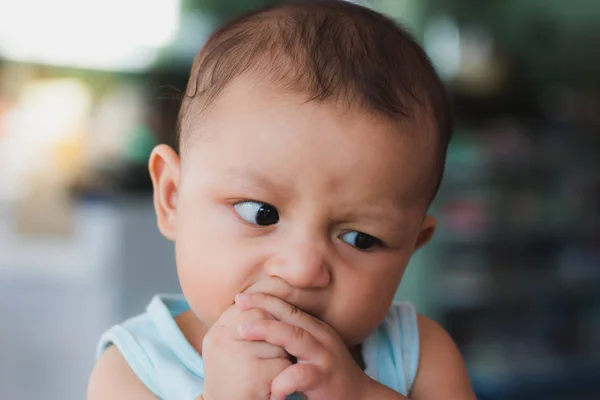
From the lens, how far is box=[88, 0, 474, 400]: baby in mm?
612

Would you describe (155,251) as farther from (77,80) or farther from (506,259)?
(506,259)

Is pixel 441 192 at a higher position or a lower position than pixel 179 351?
lower

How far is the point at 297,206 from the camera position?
63 centimetres

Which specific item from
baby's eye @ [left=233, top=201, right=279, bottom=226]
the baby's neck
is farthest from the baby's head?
the baby's neck

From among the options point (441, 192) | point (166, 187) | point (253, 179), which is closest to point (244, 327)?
point (253, 179)

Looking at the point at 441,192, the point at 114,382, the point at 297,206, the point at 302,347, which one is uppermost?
the point at 297,206

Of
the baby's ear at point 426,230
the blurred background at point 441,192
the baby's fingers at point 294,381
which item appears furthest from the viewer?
the blurred background at point 441,192

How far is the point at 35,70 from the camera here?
113 inches

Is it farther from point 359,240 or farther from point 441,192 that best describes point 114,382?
point 441,192

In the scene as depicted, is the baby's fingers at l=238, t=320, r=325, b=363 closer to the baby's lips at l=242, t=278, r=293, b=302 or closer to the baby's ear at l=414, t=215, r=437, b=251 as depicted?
the baby's lips at l=242, t=278, r=293, b=302

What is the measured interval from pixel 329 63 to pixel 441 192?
2604 millimetres

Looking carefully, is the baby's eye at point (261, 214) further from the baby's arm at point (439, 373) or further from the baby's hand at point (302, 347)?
the baby's arm at point (439, 373)

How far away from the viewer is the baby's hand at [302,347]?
0.59 m

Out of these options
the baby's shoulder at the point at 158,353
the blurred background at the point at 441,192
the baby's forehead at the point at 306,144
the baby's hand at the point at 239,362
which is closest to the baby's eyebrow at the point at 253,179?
the baby's forehead at the point at 306,144
